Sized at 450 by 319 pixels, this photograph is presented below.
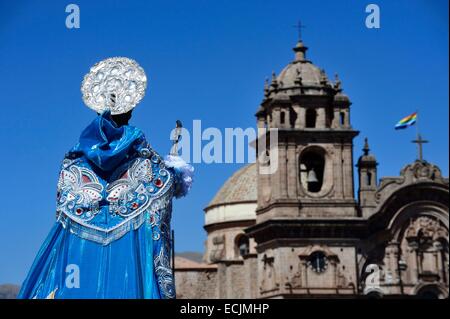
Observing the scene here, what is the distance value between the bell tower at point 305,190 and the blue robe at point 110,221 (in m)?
28.8

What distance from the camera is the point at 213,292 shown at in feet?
173

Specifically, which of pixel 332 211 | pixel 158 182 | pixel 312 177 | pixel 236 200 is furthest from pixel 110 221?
pixel 236 200

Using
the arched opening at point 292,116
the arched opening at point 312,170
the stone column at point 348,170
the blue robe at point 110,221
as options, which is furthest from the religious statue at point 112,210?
the arched opening at point 312,170

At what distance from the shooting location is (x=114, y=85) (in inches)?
603

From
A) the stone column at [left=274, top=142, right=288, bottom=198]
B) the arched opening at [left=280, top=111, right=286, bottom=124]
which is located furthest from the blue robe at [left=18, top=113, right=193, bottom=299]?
the arched opening at [left=280, top=111, right=286, bottom=124]

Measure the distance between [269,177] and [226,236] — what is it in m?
12.8

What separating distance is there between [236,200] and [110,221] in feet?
140

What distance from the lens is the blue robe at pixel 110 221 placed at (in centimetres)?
1424

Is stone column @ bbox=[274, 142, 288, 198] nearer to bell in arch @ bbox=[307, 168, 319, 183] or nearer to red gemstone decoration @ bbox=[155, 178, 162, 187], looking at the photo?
bell in arch @ bbox=[307, 168, 319, 183]

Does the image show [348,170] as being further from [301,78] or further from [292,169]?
[301,78]

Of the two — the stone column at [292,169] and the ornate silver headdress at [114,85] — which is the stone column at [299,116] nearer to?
the stone column at [292,169]

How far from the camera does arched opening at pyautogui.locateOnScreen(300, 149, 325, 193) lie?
4547cm

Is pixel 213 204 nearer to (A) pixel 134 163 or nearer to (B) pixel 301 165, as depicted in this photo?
(B) pixel 301 165

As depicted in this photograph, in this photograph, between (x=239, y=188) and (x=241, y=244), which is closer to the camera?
(x=241, y=244)
